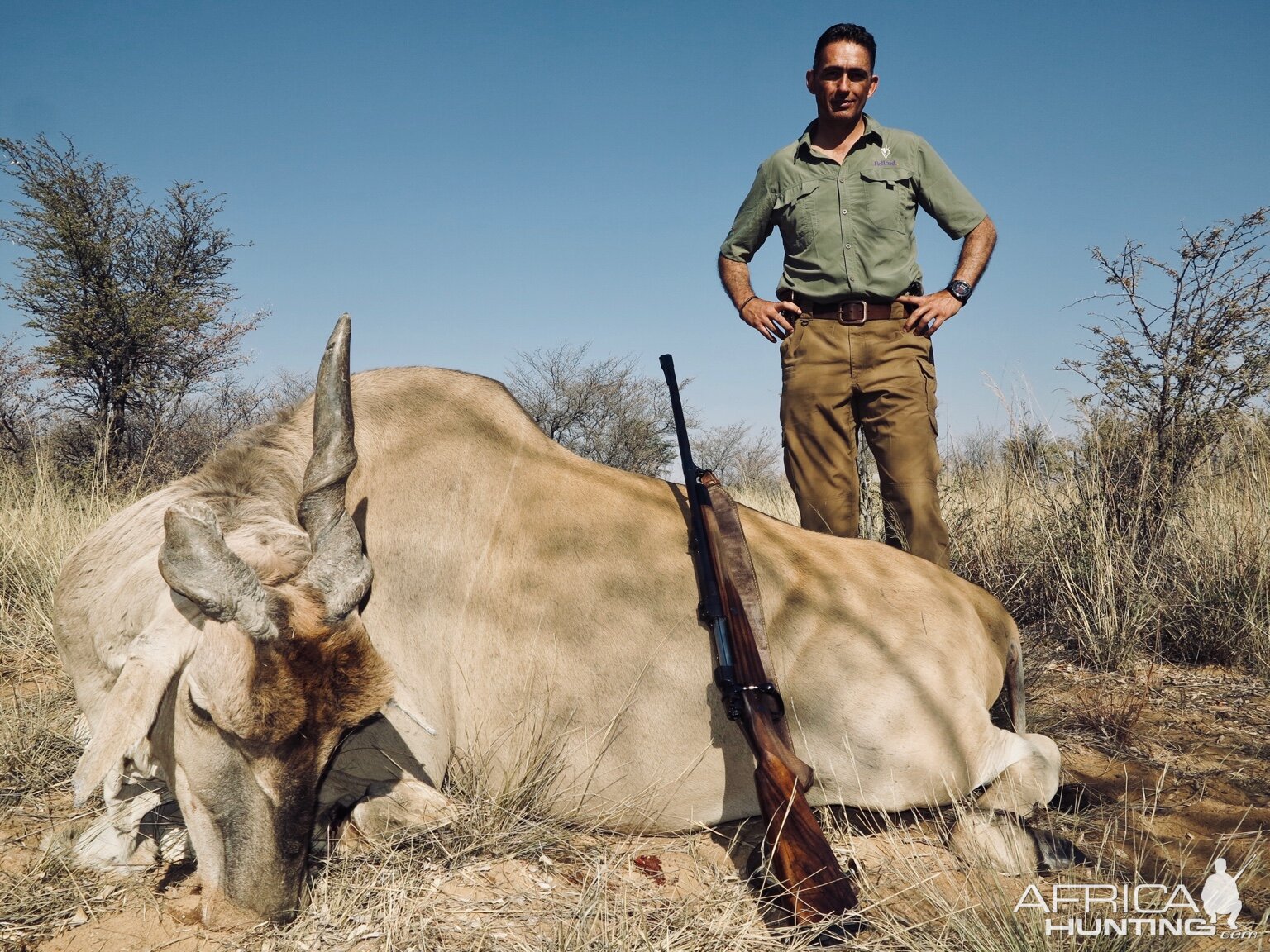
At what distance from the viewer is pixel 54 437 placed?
1009cm

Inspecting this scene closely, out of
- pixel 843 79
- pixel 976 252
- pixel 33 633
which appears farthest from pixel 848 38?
pixel 33 633

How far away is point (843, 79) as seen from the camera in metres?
4.53

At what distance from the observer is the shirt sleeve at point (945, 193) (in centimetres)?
464

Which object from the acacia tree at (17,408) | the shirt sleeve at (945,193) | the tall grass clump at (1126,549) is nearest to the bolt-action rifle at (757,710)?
the shirt sleeve at (945,193)

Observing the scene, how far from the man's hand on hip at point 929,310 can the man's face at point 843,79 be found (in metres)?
1.07

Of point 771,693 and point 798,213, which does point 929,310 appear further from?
point 771,693

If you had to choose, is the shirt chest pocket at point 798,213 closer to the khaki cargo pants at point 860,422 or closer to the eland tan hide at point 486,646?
the khaki cargo pants at point 860,422

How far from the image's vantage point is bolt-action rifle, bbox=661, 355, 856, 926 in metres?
2.30

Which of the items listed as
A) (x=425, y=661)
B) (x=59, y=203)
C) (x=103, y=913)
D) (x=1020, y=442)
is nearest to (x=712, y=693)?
(x=425, y=661)

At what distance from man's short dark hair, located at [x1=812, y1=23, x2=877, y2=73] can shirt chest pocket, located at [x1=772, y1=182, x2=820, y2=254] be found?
2.18 feet

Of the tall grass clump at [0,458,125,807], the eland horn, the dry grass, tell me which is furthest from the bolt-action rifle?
the tall grass clump at [0,458,125,807]

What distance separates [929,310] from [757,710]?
8.90 ft

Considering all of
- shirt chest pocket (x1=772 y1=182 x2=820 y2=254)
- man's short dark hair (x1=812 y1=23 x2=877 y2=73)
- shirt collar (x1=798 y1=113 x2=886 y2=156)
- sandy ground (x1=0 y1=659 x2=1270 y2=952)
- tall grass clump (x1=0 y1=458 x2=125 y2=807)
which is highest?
man's short dark hair (x1=812 y1=23 x2=877 y2=73)
